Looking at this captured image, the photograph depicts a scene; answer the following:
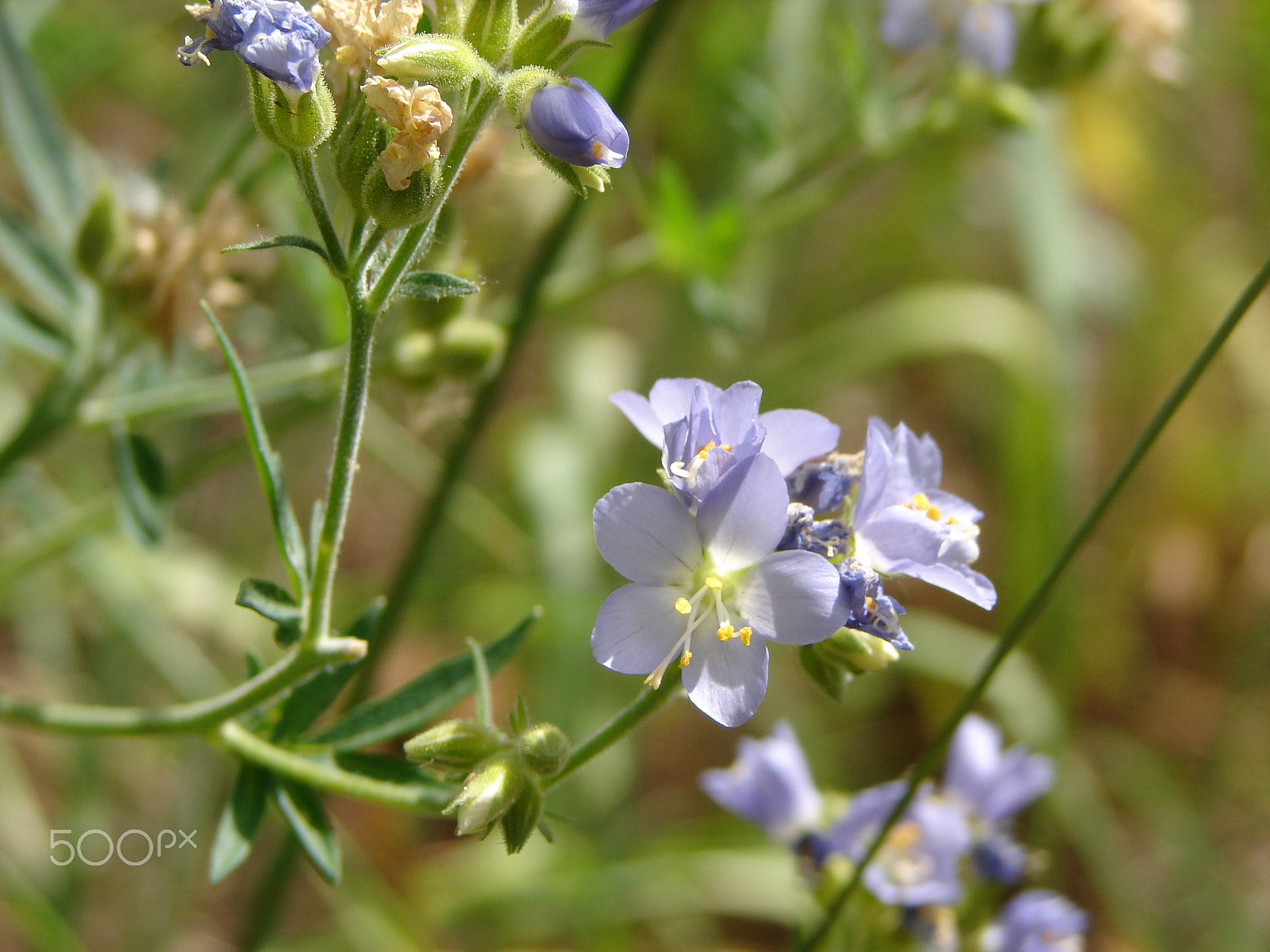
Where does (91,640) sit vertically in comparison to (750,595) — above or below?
below

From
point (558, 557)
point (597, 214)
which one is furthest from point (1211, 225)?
point (558, 557)

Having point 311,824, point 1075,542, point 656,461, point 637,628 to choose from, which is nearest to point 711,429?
point 637,628

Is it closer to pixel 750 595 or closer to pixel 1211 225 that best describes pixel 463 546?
pixel 750 595

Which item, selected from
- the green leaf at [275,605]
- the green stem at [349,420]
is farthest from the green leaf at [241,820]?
the green stem at [349,420]

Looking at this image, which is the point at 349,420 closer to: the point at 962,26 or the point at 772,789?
the point at 772,789

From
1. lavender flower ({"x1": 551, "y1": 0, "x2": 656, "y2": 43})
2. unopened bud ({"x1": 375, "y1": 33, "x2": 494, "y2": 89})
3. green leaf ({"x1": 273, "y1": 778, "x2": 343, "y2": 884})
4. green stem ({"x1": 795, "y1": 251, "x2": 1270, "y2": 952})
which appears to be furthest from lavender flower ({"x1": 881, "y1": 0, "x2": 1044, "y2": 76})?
green leaf ({"x1": 273, "y1": 778, "x2": 343, "y2": 884})

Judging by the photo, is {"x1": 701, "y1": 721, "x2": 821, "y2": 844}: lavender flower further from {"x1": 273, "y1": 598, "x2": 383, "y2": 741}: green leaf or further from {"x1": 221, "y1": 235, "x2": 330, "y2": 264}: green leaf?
{"x1": 221, "y1": 235, "x2": 330, "y2": 264}: green leaf
